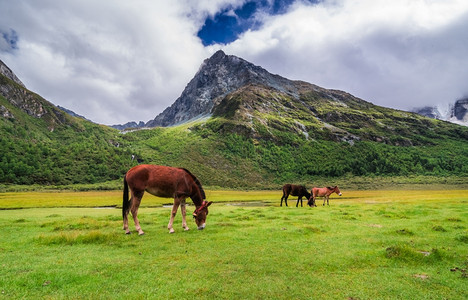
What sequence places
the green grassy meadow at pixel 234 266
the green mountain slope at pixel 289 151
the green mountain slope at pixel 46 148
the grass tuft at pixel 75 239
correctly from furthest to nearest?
1. the green mountain slope at pixel 289 151
2. the green mountain slope at pixel 46 148
3. the grass tuft at pixel 75 239
4. the green grassy meadow at pixel 234 266

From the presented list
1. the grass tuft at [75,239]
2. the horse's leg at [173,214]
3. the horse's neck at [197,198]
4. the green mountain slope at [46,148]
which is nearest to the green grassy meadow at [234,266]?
the grass tuft at [75,239]

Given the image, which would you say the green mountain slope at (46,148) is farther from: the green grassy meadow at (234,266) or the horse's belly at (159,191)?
the green grassy meadow at (234,266)

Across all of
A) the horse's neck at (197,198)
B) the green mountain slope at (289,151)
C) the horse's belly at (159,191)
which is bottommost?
the horse's neck at (197,198)

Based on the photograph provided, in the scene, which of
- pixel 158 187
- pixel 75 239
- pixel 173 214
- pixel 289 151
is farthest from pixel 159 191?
pixel 289 151

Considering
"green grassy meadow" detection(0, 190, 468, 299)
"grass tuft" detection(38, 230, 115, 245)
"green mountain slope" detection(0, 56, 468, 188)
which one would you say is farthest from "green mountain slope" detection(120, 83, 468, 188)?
"green grassy meadow" detection(0, 190, 468, 299)

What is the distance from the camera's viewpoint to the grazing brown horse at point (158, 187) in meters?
12.5


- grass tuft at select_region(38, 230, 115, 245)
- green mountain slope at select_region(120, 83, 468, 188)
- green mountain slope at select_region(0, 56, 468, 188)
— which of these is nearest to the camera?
grass tuft at select_region(38, 230, 115, 245)

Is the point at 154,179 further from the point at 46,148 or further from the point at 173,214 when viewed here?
the point at 46,148

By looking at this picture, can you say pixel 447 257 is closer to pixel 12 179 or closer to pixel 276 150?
pixel 12 179

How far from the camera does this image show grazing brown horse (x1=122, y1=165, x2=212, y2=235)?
12461 millimetres

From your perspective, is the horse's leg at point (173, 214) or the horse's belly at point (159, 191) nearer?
the horse's leg at point (173, 214)

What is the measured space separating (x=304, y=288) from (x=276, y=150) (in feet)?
520

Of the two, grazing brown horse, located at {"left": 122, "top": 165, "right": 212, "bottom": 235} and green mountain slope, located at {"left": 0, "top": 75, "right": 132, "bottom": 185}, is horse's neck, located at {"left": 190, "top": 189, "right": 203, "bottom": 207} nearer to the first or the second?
grazing brown horse, located at {"left": 122, "top": 165, "right": 212, "bottom": 235}

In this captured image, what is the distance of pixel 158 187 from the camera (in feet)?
41.9
